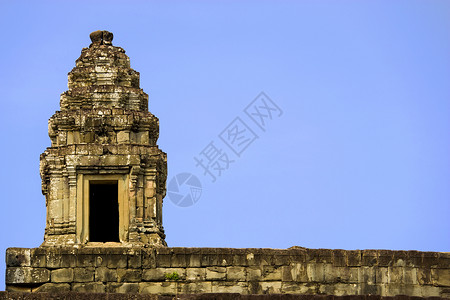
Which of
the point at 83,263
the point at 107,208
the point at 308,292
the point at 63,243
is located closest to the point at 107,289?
the point at 83,263

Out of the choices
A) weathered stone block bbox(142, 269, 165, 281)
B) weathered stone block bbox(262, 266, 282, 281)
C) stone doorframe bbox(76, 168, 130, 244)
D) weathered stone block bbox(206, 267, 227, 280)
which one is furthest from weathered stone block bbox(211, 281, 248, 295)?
stone doorframe bbox(76, 168, 130, 244)

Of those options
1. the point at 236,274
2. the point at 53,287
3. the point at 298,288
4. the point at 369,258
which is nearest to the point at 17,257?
the point at 53,287

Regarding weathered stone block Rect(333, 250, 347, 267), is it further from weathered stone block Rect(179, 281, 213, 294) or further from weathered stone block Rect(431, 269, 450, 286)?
weathered stone block Rect(179, 281, 213, 294)

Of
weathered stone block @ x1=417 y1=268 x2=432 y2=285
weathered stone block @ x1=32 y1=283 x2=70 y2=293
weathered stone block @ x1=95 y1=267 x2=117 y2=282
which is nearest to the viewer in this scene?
weathered stone block @ x1=32 y1=283 x2=70 y2=293

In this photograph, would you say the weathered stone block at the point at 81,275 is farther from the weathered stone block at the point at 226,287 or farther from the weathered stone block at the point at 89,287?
the weathered stone block at the point at 226,287

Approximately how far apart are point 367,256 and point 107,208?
50.2 feet

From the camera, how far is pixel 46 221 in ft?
132

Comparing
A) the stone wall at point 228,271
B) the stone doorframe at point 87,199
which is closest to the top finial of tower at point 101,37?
the stone doorframe at point 87,199

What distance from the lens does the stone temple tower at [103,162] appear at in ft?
130

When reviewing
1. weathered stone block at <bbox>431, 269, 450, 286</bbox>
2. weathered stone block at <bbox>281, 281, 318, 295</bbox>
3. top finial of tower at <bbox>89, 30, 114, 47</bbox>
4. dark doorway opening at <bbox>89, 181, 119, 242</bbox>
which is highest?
top finial of tower at <bbox>89, 30, 114, 47</bbox>

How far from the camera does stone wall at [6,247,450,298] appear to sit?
2716cm

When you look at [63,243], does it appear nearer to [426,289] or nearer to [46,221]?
[46,221]

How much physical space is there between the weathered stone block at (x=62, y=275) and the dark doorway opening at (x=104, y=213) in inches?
562

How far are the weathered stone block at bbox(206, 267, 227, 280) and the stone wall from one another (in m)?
0.02
